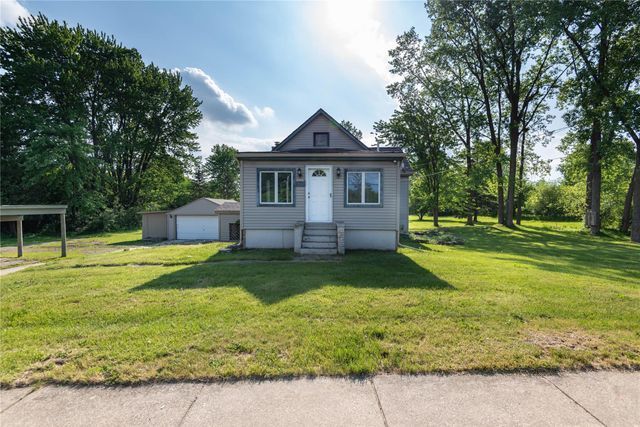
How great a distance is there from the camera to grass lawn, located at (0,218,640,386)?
2.80 meters

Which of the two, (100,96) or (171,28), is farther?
(100,96)

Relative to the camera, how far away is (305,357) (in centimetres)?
289

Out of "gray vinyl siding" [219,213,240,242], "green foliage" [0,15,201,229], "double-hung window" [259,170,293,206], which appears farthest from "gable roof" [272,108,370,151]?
"green foliage" [0,15,201,229]

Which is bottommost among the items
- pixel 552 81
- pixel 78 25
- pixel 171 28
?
pixel 171 28

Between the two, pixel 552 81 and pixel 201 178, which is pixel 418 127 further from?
pixel 201 178

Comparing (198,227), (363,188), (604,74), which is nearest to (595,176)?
(604,74)

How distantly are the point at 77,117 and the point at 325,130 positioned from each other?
23.6m

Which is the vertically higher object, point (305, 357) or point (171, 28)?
point (171, 28)

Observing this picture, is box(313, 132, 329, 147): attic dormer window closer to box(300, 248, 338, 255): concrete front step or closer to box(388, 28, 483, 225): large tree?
box(300, 248, 338, 255): concrete front step

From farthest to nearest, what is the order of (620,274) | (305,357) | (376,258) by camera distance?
(376,258) → (620,274) → (305,357)

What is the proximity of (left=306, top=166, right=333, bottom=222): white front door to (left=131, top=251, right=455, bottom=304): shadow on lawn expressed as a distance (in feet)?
7.84

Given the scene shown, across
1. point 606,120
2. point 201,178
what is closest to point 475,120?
point 606,120

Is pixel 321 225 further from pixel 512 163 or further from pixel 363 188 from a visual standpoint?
pixel 512 163

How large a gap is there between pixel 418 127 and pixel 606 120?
12.8 m
